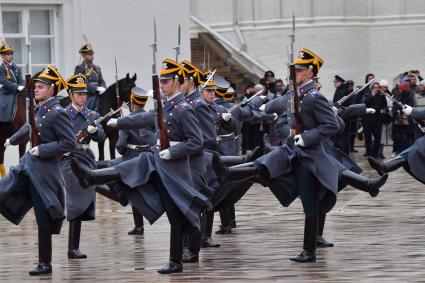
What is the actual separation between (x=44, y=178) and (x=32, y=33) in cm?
1384

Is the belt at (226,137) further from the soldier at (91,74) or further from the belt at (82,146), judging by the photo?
the soldier at (91,74)

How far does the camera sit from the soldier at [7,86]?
24.5 m

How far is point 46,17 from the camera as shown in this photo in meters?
28.0

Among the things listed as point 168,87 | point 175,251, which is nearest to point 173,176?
point 175,251

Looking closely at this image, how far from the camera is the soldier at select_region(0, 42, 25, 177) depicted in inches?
965

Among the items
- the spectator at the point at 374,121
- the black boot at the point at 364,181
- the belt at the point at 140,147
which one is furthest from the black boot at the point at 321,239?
the spectator at the point at 374,121

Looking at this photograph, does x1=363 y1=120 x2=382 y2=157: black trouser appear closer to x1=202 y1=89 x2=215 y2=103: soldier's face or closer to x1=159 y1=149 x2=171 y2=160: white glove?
x1=202 y1=89 x2=215 y2=103: soldier's face

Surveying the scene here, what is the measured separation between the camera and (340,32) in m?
42.8

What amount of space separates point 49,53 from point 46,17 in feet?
2.20

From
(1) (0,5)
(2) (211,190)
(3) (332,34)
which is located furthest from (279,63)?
(2) (211,190)

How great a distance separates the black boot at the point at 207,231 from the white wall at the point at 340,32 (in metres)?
26.0

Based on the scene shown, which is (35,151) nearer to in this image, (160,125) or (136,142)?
→ (160,125)

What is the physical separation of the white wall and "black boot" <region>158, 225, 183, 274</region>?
28.4 meters

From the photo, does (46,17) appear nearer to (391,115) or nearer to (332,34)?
(391,115)
